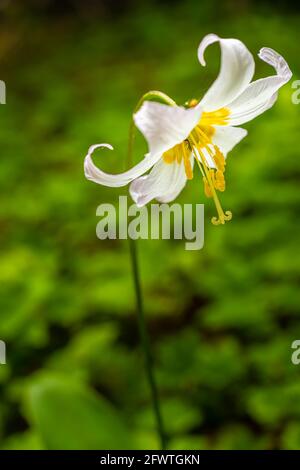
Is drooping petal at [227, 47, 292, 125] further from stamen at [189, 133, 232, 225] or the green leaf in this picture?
the green leaf

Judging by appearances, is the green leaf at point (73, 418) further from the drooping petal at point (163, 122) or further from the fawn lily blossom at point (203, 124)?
the drooping petal at point (163, 122)

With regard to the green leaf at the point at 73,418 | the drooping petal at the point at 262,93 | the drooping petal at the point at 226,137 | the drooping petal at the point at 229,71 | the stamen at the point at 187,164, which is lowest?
the green leaf at the point at 73,418

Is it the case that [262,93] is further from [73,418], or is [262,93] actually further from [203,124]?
[73,418]

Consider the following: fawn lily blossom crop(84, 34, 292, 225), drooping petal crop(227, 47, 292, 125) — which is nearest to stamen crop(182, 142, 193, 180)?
fawn lily blossom crop(84, 34, 292, 225)

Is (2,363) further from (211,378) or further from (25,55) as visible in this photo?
(25,55)

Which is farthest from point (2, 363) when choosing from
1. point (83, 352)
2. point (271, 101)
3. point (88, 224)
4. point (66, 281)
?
point (271, 101)

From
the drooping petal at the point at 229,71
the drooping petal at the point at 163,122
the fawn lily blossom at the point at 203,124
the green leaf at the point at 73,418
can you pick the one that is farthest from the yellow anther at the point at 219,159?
the green leaf at the point at 73,418
